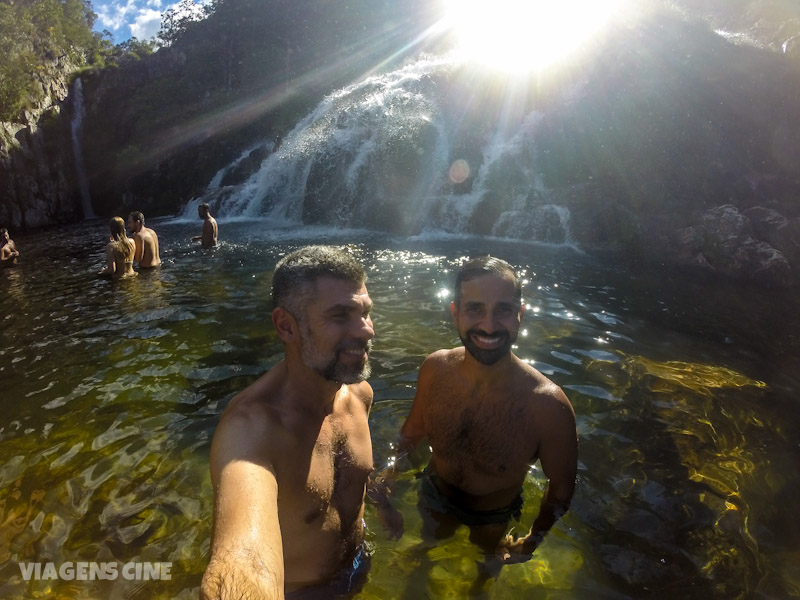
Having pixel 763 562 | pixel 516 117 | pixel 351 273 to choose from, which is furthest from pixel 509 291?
pixel 516 117

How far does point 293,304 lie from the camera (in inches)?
84.5

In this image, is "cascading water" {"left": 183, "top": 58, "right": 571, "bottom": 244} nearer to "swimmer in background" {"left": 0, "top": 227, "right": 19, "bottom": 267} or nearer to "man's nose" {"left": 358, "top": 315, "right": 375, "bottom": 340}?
"swimmer in background" {"left": 0, "top": 227, "right": 19, "bottom": 267}

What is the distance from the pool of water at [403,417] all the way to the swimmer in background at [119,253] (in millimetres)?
321

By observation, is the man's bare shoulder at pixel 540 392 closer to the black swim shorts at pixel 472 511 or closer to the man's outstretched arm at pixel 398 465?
the man's outstretched arm at pixel 398 465

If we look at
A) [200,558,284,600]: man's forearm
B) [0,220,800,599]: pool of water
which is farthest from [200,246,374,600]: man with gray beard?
[0,220,800,599]: pool of water

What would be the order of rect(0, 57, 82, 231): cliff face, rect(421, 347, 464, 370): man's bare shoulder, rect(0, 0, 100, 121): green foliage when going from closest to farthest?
rect(421, 347, 464, 370): man's bare shoulder, rect(0, 57, 82, 231): cliff face, rect(0, 0, 100, 121): green foliage

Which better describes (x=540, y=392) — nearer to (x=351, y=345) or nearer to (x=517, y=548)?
(x=517, y=548)

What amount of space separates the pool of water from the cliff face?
15422 mm

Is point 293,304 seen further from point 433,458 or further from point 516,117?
point 516,117

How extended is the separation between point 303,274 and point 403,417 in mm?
2833

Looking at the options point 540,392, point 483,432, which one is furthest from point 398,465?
point 540,392

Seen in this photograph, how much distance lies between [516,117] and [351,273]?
1859 centimetres

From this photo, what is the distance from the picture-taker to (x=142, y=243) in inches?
398

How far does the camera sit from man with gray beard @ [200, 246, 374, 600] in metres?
1.94
